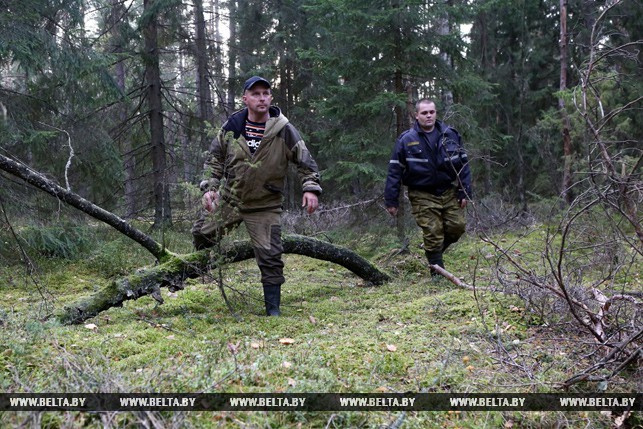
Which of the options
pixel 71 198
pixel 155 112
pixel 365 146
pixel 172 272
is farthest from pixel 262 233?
pixel 155 112

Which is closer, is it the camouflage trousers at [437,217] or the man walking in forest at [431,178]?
the man walking in forest at [431,178]

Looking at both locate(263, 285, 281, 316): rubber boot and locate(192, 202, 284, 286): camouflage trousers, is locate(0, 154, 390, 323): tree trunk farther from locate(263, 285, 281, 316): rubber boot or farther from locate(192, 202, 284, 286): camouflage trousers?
locate(263, 285, 281, 316): rubber boot

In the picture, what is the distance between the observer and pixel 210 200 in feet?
15.9

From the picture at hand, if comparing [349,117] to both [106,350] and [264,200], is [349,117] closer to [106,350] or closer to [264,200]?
[264,200]

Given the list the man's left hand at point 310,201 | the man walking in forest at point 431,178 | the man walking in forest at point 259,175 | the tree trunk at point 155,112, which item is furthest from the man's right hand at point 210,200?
the tree trunk at point 155,112

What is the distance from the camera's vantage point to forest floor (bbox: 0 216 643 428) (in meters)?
2.57

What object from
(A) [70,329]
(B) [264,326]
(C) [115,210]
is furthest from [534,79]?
(A) [70,329]

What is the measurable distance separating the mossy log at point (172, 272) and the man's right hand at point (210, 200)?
48 cm

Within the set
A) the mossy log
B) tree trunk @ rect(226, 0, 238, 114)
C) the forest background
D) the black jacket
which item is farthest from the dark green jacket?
tree trunk @ rect(226, 0, 238, 114)

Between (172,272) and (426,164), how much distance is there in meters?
3.58

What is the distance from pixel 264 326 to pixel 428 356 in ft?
5.53

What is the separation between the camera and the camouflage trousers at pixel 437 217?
263 inches

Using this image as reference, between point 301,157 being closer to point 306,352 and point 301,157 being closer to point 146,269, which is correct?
point 146,269

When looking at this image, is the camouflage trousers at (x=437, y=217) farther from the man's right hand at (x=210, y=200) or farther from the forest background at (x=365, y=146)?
the man's right hand at (x=210, y=200)
